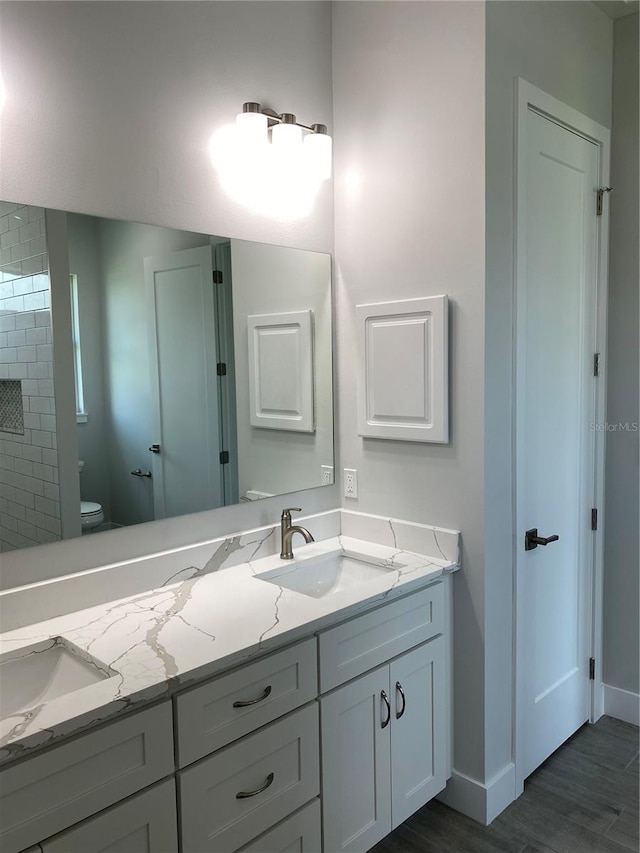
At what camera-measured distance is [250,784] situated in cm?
153

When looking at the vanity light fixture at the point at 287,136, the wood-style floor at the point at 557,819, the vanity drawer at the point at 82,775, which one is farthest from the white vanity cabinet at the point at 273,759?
the vanity light fixture at the point at 287,136

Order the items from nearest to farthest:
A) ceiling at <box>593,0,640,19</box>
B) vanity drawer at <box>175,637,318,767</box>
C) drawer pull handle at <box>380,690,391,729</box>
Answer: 1. vanity drawer at <box>175,637,318,767</box>
2. drawer pull handle at <box>380,690,391,729</box>
3. ceiling at <box>593,0,640,19</box>

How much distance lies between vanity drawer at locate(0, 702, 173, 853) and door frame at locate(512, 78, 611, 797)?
4.36 ft

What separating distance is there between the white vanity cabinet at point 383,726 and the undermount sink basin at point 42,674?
59 cm

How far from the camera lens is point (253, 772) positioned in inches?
60.3

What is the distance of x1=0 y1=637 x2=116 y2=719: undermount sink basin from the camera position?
4.69 feet

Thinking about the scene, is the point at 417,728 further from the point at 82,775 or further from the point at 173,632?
the point at 82,775

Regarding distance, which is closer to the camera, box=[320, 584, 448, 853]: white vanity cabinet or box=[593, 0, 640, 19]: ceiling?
box=[320, 584, 448, 853]: white vanity cabinet

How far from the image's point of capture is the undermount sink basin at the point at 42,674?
56.3 inches

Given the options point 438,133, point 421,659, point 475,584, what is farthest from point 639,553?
point 438,133

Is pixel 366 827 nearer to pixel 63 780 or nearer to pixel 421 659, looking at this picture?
pixel 421 659

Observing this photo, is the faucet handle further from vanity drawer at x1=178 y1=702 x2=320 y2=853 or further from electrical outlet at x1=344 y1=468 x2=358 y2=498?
vanity drawer at x1=178 y1=702 x2=320 y2=853

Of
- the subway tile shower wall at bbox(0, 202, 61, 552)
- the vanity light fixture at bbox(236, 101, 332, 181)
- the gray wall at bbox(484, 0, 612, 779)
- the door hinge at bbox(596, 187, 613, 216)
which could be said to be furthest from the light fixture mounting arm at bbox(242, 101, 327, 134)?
the door hinge at bbox(596, 187, 613, 216)

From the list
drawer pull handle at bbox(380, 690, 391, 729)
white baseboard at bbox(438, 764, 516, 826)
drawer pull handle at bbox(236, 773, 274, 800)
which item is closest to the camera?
drawer pull handle at bbox(236, 773, 274, 800)
